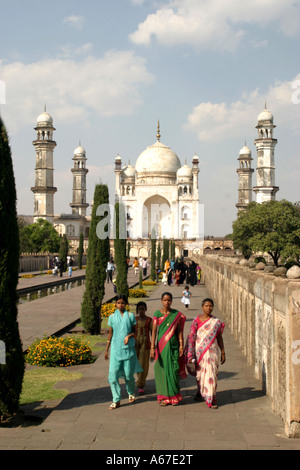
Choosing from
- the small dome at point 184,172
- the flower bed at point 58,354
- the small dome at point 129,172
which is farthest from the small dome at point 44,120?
the flower bed at point 58,354

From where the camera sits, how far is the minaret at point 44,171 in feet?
183

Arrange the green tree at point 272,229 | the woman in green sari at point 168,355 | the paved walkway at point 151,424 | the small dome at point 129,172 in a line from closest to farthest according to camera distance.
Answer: the paved walkway at point 151,424 → the woman in green sari at point 168,355 → the green tree at point 272,229 → the small dome at point 129,172

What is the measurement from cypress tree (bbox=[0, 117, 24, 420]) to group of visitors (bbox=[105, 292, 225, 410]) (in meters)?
0.81

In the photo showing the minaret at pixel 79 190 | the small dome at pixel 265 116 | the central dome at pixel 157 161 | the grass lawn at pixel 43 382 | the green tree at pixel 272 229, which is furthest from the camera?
the minaret at pixel 79 190

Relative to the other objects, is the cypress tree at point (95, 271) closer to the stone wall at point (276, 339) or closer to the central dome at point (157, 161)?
the stone wall at point (276, 339)

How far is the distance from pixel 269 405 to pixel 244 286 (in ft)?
8.23

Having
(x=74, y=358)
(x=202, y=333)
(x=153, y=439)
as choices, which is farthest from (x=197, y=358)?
(x=74, y=358)

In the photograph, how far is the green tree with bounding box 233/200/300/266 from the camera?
104ft

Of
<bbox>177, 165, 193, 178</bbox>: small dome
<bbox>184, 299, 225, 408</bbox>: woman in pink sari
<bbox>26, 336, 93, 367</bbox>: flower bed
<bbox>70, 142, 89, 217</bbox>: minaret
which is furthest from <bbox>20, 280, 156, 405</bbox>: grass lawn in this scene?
<bbox>70, 142, 89, 217</bbox>: minaret

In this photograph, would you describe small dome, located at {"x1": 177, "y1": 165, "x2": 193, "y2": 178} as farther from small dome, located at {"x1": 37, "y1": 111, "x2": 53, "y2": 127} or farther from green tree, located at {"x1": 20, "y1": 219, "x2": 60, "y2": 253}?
green tree, located at {"x1": 20, "y1": 219, "x2": 60, "y2": 253}

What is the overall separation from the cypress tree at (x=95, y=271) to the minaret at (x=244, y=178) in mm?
54937

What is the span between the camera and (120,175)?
6456cm
